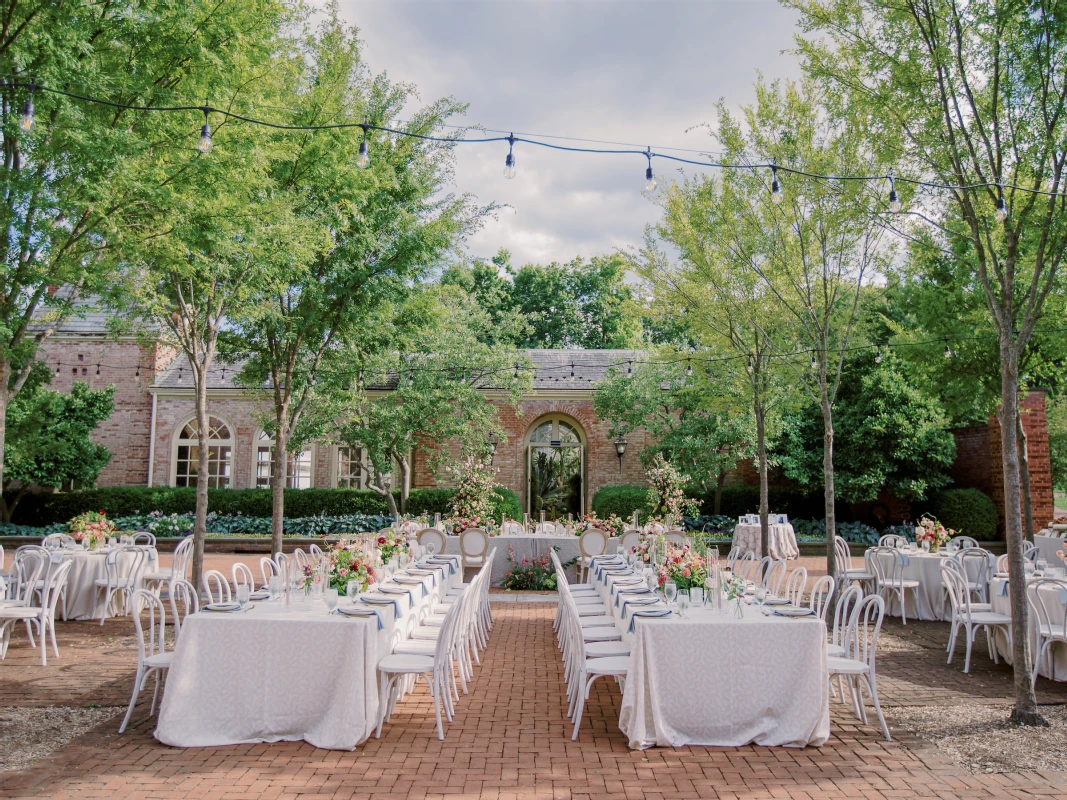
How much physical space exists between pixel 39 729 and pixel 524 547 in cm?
797

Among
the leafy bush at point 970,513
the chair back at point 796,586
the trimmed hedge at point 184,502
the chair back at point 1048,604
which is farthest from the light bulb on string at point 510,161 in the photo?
the leafy bush at point 970,513

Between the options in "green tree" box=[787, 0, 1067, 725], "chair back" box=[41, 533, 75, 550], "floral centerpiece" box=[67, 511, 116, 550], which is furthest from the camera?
"chair back" box=[41, 533, 75, 550]

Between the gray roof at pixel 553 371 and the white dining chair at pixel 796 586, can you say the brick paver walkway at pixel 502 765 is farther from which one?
the gray roof at pixel 553 371

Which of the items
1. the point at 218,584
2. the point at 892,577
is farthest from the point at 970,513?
the point at 218,584

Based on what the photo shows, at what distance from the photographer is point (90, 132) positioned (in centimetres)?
609

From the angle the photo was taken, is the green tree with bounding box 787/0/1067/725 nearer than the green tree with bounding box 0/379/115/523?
Yes

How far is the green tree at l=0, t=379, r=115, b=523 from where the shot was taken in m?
17.1

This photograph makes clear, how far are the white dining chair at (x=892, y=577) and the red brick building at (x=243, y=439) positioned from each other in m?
10.5

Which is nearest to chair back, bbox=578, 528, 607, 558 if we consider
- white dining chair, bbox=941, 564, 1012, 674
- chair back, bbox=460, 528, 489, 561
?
chair back, bbox=460, 528, 489, 561

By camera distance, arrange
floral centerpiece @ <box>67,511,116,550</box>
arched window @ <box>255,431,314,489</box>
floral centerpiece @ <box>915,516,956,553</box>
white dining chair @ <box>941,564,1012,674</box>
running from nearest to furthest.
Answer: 1. white dining chair @ <box>941,564,1012,674</box>
2. floral centerpiece @ <box>67,511,116,550</box>
3. floral centerpiece @ <box>915,516,956,553</box>
4. arched window @ <box>255,431,314,489</box>

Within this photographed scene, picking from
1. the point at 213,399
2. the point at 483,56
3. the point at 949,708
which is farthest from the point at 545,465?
the point at 949,708

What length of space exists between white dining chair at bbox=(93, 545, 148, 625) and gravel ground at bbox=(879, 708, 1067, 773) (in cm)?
824

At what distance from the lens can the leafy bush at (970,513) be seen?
56.2ft

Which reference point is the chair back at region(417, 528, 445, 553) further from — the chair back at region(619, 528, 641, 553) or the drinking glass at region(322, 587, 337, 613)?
the drinking glass at region(322, 587, 337, 613)
